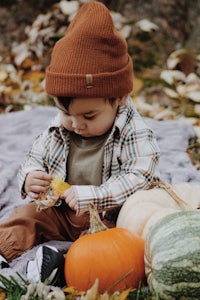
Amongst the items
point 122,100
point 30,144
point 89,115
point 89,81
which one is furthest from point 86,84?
point 30,144

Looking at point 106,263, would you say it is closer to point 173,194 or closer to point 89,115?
point 173,194

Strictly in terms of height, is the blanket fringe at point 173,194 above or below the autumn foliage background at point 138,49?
above

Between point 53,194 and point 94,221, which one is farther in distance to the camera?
point 53,194

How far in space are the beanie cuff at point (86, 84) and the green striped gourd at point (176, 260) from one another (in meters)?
0.67

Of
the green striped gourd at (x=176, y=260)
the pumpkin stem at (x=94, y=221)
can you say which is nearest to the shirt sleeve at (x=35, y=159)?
the pumpkin stem at (x=94, y=221)

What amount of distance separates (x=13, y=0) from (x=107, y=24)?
13.6 feet

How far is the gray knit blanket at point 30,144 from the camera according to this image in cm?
335

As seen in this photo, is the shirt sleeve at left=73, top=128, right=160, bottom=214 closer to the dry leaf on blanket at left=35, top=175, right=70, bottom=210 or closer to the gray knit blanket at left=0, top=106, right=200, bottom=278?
the dry leaf on blanket at left=35, top=175, right=70, bottom=210

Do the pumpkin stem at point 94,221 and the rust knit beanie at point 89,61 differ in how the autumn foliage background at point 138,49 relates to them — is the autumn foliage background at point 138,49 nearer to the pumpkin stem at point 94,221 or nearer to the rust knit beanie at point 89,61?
the rust knit beanie at point 89,61

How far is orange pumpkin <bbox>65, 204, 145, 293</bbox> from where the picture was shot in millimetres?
1966

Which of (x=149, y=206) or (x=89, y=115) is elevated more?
(x=89, y=115)

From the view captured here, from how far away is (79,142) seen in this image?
2613 millimetres

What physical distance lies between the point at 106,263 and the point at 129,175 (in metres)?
0.57

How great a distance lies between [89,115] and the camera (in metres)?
2.40
